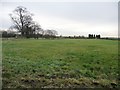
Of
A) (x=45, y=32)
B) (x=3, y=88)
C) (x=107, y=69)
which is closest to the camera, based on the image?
(x=3, y=88)

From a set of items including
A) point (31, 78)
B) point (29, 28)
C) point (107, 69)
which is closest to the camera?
point (31, 78)

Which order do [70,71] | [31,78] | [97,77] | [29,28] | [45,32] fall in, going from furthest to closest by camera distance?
[45,32]
[29,28]
[70,71]
[97,77]
[31,78]

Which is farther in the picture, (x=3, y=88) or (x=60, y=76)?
(x=60, y=76)

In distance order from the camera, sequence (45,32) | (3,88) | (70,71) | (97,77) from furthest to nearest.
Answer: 1. (45,32)
2. (70,71)
3. (97,77)
4. (3,88)

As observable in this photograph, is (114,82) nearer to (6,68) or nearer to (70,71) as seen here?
(70,71)

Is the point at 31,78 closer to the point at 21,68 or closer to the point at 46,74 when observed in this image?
the point at 46,74

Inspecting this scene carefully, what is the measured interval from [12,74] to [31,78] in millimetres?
547

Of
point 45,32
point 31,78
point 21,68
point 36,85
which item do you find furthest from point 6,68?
point 45,32

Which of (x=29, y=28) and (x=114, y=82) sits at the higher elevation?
(x=29, y=28)

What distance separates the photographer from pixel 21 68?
5.05m

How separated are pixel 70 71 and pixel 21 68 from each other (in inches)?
50.6

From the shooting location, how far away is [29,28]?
122 feet

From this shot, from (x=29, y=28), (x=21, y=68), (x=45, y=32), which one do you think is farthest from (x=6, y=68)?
(x=45, y=32)

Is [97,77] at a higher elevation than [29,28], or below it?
below
